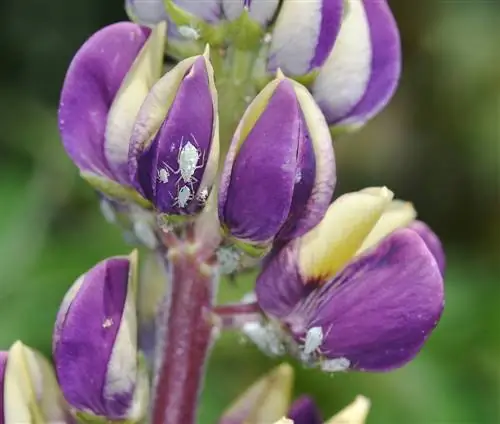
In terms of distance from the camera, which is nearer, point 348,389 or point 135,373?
point 135,373

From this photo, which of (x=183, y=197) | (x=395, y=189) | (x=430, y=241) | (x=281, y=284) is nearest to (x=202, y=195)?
(x=183, y=197)

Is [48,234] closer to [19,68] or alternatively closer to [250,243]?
[19,68]

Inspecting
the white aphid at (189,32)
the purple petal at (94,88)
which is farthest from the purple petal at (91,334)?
the white aphid at (189,32)

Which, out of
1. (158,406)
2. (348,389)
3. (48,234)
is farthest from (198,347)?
(48,234)

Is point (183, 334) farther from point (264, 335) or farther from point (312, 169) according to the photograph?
point (312, 169)

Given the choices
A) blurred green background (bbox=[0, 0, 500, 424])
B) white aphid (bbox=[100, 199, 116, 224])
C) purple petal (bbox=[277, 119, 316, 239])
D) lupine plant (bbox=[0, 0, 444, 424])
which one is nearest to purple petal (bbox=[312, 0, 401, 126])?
lupine plant (bbox=[0, 0, 444, 424])

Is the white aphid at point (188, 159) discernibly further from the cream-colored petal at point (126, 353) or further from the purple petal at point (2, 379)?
the purple petal at point (2, 379)

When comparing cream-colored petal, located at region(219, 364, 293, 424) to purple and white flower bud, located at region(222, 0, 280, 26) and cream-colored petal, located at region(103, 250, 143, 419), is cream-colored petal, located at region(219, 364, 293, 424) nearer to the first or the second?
cream-colored petal, located at region(103, 250, 143, 419)
